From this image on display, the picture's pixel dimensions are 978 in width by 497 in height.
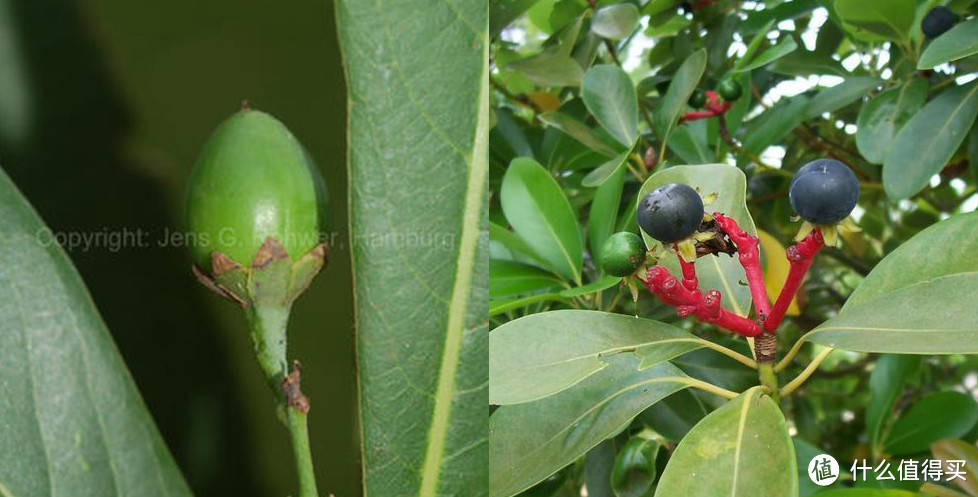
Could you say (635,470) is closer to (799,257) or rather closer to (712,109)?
(799,257)

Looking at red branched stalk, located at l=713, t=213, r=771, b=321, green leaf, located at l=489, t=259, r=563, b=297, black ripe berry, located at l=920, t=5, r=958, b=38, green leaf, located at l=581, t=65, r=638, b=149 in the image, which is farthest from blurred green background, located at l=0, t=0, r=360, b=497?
black ripe berry, located at l=920, t=5, r=958, b=38

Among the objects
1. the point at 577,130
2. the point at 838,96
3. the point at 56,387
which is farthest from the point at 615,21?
the point at 56,387

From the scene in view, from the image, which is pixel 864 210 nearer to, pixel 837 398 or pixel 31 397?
pixel 837 398

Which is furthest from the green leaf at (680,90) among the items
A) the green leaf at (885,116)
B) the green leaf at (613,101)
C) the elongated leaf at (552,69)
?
the green leaf at (885,116)

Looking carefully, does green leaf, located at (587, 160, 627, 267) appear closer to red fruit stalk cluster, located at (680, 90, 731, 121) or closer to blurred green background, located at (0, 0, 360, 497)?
red fruit stalk cluster, located at (680, 90, 731, 121)

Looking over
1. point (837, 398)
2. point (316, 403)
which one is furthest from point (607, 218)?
point (837, 398)
